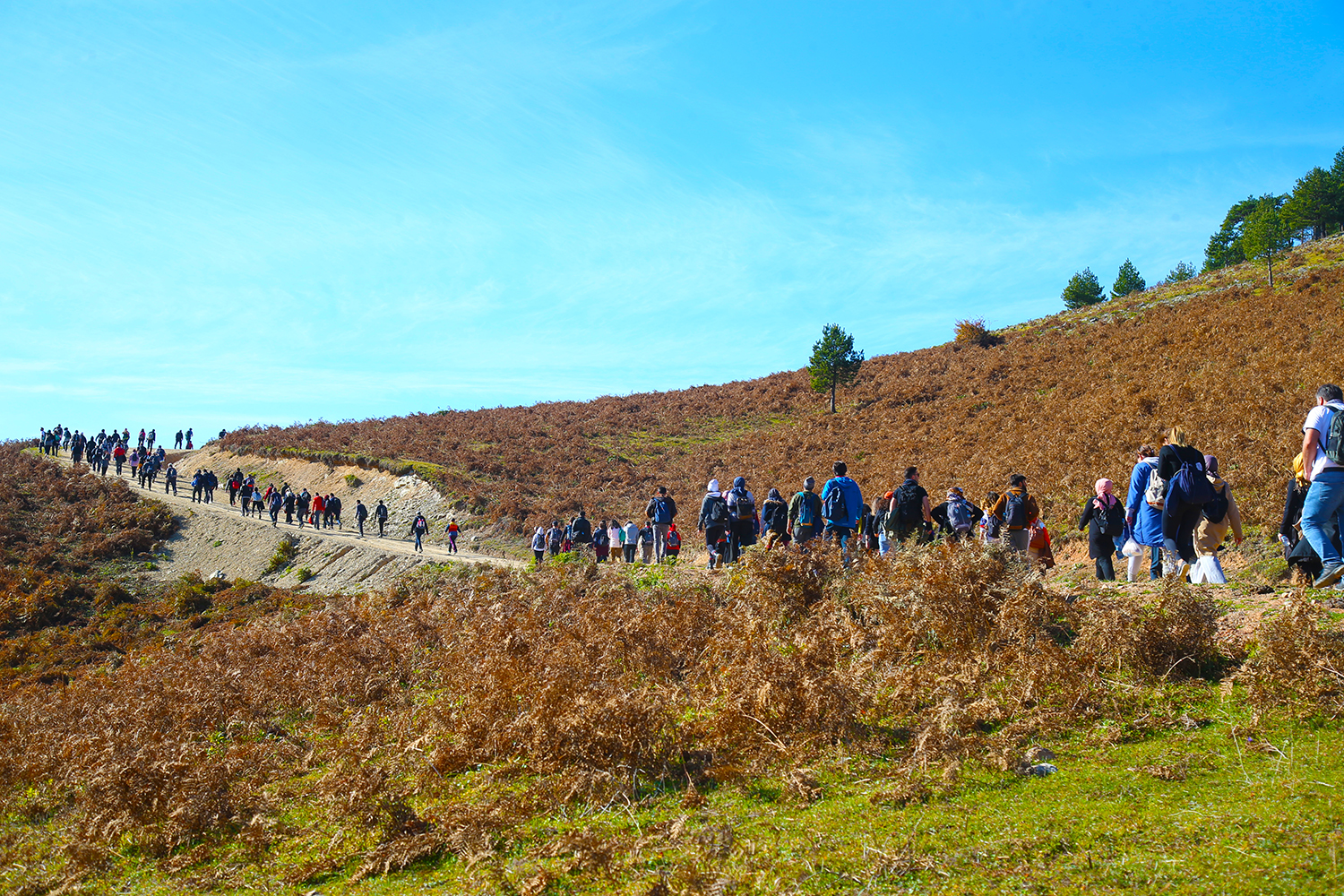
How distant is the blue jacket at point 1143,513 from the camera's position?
8.55 metres

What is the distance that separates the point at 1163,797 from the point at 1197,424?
18.2 meters

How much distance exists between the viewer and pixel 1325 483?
6.75 meters

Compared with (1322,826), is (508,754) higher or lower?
lower

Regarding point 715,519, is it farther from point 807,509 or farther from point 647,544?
point 647,544

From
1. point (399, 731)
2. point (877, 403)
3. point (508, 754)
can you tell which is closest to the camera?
point (508, 754)

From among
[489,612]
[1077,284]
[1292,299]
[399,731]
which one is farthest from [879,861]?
[1077,284]

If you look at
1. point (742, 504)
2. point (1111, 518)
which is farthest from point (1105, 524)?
point (742, 504)

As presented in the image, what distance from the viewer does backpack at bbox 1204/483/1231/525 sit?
8141mm

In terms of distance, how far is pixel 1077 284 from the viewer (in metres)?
67.1

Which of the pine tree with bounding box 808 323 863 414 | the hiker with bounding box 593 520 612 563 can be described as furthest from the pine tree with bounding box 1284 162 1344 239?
the hiker with bounding box 593 520 612 563

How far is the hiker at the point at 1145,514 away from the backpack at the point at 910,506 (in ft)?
8.93

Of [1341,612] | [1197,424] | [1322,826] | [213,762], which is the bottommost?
[213,762]

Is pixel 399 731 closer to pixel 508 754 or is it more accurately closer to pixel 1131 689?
pixel 508 754

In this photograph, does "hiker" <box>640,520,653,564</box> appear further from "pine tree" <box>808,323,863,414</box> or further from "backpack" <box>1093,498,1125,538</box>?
"pine tree" <box>808,323,863,414</box>
